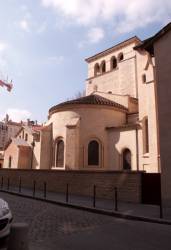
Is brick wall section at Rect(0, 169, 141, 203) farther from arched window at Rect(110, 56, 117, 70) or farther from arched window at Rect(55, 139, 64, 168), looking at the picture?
arched window at Rect(110, 56, 117, 70)

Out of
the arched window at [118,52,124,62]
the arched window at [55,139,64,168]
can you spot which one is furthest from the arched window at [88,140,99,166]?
the arched window at [118,52,124,62]

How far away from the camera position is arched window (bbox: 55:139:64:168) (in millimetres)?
26797

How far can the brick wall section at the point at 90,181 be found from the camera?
14625mm

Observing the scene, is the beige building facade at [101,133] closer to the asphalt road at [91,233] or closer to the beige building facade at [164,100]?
the beige building facade at [164,100]

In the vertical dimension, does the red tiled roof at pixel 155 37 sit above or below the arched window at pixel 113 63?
below

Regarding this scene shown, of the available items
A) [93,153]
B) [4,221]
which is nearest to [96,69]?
[93,153]

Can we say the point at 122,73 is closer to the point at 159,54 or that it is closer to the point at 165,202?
the point at 159,54

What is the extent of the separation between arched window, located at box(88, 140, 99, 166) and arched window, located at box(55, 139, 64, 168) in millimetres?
2874

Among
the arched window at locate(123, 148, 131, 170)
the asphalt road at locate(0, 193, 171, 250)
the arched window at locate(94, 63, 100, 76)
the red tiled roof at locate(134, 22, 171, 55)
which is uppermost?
the arched window at locate(94, 63, 100, 76)

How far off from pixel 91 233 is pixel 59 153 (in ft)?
64.3

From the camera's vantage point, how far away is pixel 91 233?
25.7 ft

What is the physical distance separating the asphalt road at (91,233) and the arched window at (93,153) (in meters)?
14.9

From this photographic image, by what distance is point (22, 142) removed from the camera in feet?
120

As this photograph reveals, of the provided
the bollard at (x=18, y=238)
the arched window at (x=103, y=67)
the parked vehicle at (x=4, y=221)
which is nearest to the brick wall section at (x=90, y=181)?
the parked vehicle at (x=4, y=221)
